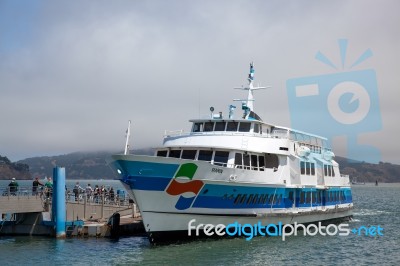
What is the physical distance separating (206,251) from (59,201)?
32.2 ft

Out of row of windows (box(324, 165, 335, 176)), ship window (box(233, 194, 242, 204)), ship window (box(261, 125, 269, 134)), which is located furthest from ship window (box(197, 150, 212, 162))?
row of windows (box(324, 165, 335, 176))

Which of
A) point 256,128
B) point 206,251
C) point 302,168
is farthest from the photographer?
point 302,168

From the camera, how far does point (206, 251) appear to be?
24.3 m

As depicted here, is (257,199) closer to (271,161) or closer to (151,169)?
(271,161)

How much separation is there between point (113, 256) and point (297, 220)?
12.3 m

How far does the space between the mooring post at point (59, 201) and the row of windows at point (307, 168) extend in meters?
14.2

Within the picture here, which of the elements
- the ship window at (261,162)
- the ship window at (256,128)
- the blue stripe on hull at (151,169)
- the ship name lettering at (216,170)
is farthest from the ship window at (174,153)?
the ship window at (256,128)

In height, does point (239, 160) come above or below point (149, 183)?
above

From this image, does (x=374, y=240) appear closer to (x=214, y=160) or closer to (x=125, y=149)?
(x=214, y=160)

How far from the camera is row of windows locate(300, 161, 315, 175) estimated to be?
32281mm

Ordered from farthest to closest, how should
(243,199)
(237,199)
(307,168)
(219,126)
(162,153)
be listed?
(307,168), (219,126), (162,153), (243,199), (237,199)

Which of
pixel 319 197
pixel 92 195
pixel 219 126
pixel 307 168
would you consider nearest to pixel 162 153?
pixel 219 126

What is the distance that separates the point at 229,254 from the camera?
23.9 m

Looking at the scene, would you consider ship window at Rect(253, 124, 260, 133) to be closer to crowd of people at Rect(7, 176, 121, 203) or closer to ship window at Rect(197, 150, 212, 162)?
ship window at Rect(197, 150, 212, 162)
